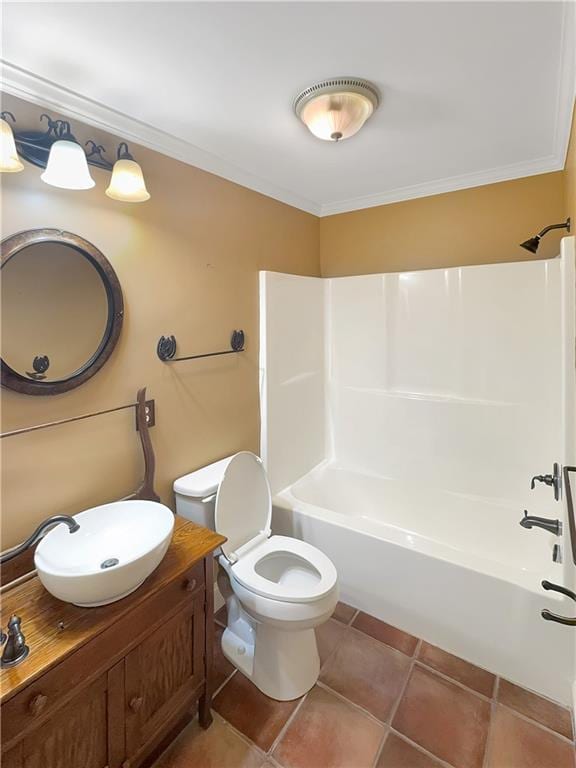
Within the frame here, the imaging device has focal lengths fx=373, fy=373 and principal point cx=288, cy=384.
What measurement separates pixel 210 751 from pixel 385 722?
699 mm

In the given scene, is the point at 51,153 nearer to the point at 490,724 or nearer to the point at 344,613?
the point at 344,613

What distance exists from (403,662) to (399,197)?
107 inches

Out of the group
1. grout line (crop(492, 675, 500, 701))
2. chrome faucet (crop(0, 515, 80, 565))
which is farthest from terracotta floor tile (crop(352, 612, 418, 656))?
chrome faucet (crop(0, 515, 80, 565))

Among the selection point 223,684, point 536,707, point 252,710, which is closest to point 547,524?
point 536,707

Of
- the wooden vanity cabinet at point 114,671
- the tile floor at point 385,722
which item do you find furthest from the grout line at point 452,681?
the wooden vanity cabinet at point 114,671

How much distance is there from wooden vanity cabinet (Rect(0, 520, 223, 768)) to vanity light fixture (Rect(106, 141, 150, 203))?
1.39 metres

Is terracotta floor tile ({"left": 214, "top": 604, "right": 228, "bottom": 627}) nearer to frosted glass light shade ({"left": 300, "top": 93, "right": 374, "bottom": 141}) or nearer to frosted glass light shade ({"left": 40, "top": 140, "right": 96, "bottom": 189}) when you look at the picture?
frosted glass light shade ({"left": 40, "top": 140, "right": 96, "bottom": 189})

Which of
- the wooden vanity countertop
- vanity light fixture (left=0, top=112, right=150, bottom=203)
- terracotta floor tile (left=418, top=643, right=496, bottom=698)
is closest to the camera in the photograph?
the wooden vanity countertop

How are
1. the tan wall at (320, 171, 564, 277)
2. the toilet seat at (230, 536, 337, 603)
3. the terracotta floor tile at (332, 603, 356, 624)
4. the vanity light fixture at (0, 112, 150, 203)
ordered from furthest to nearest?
1. the tan wall at (320, 171, 564, 277)
2. the terracotta floor tile at (332, 603, 356, 624)
3. the toilet seat at (230, 536, 337, 603)
4. the vanity light fixture at (0, 112, 150, 203)

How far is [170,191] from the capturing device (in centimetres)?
178

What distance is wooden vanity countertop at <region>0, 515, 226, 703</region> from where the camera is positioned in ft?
3.12

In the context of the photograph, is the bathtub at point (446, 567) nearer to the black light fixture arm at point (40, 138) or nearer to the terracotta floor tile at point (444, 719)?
the terracotta floor tile at point (444, 719)

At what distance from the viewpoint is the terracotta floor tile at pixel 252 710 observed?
1483 mm

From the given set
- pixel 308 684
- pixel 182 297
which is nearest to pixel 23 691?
pixel 308 684
